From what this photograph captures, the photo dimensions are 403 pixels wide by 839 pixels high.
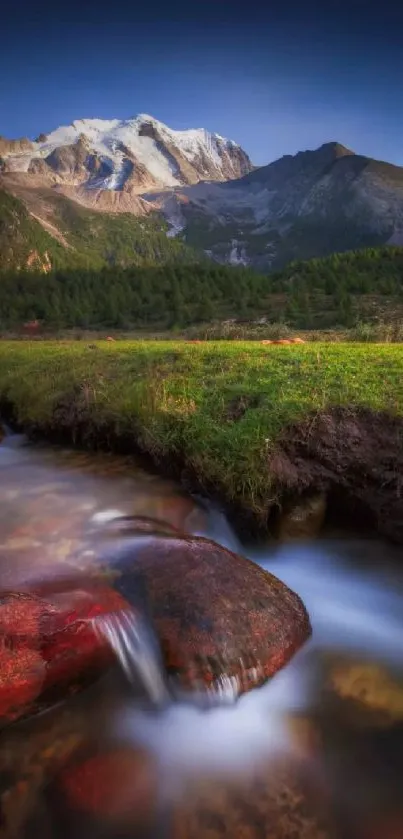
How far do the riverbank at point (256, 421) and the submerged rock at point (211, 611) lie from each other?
1967 millimetres

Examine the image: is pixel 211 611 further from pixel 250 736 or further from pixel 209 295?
pixel 209 295

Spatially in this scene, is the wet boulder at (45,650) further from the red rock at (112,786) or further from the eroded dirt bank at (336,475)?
the eroded dirt bank at (336,475)

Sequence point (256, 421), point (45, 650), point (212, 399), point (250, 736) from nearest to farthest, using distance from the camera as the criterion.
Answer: point (45, 650) < point (250, 736) < point (256, 421) < point (212, 399)

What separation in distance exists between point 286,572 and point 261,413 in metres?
2.62

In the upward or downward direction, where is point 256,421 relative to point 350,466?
upward

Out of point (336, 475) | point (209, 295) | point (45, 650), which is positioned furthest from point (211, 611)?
point (209, 295)

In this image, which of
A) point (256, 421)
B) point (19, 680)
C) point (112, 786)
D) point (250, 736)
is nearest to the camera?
point (112, 786)

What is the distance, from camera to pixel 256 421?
9.44 m

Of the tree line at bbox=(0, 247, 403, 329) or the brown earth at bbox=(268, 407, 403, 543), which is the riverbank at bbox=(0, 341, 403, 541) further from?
the tree line at bbox=(0, 247, 403, 329)

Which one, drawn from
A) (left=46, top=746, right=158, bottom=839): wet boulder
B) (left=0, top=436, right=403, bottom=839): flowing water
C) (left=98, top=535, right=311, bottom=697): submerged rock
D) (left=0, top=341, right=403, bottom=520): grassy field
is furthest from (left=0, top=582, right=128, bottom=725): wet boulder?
(left=0, top=341, right=403, bottom=520): grassy field

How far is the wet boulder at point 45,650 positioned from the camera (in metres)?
5.12

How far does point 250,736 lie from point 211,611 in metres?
1.14

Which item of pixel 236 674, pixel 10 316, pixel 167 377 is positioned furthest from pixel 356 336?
Result: pixel 10 316

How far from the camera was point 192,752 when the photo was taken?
207 inches
